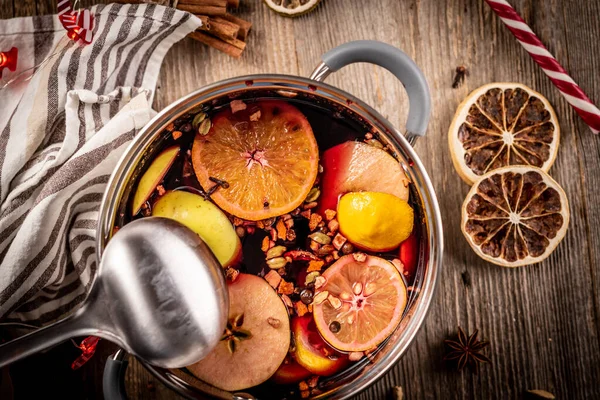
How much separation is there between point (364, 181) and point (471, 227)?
0.32m

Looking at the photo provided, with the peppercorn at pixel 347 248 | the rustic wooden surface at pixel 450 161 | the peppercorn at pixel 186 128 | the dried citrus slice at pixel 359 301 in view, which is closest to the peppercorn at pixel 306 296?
the dried citrus slice at pixel 359 301

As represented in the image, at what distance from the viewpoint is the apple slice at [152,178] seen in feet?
3.67

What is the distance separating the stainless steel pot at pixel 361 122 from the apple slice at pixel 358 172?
0.03 metres

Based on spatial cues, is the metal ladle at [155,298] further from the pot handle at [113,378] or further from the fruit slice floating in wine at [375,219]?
the fruit slice floating in wine at [375,219]

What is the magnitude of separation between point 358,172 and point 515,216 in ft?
1.45

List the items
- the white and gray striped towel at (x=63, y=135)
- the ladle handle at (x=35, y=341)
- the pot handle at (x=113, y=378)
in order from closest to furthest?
the ladle handle at (x=35, y=341) < the pot handle at (x=113, y=378) < the white and gray striped towel at (x=63, y=135)

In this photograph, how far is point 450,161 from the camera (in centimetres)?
130

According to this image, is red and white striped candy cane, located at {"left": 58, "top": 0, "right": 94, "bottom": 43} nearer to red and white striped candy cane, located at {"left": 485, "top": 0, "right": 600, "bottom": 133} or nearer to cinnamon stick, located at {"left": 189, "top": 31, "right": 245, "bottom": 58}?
cinnamon stick, located at {"left": 189, "top": 31, "right": 245, "bottom": 58}

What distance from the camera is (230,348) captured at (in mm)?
1122

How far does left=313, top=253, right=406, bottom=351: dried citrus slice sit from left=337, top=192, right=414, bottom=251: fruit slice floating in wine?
5cm

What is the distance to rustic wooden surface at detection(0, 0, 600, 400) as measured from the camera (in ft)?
4.21

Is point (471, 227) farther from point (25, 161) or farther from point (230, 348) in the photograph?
point (25, 161)

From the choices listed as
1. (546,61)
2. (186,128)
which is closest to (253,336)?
(186,128)

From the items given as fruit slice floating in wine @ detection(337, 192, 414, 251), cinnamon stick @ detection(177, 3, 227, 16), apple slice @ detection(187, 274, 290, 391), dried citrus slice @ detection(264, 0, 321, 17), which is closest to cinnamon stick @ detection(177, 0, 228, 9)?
cinnamon stick @ detection(177, 3, 227, 16)
